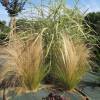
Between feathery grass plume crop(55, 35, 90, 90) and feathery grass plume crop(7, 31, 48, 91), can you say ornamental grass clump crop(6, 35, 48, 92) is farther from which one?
feathery grass plume crop(55, 35, 90, 90)

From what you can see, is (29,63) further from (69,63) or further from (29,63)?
(69,63)

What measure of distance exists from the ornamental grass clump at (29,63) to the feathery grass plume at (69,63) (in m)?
0.23

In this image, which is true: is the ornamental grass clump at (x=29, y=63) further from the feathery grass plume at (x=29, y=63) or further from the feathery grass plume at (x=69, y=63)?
the feathery grass plume at (x=69, y=63)

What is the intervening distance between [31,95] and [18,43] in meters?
0.82

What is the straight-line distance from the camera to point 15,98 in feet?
16.7

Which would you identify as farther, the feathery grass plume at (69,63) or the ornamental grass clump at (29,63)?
the feathery grass plume at (69,63)

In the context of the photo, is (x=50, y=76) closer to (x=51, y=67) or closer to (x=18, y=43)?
(x=51, y=67)

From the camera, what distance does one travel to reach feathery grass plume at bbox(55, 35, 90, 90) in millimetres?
5457

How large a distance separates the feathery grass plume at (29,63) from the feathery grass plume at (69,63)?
0.75 ft

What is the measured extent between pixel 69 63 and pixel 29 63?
56cm

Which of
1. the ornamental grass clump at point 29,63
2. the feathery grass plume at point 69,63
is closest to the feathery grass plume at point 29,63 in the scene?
the ornamental grass clump at point 29,63

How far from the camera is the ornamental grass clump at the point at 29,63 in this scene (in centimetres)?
522

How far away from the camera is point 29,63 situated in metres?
5.24

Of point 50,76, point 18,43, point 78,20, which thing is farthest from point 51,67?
point 78,20
